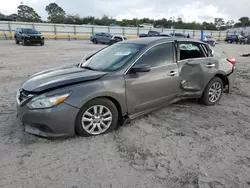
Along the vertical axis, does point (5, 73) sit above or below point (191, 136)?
above

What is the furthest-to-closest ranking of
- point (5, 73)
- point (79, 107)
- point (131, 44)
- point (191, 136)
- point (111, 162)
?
point (5, 73)
point (131, 44)
point (191, 136)
point (79, 107)
point (111, 162)

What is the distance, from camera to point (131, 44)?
3.97 m

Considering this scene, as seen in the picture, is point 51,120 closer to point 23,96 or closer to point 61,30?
point 23,96

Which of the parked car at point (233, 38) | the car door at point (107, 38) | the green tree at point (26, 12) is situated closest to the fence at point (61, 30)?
the car door at point (107, 38)

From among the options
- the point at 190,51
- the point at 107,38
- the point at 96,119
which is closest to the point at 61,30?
the point at 107,38

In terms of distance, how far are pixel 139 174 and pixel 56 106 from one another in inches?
55.8

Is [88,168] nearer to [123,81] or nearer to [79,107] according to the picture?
[79,107]

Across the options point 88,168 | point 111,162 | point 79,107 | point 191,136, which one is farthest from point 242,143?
point 79,107

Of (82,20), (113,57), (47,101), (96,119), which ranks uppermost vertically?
(82,20)

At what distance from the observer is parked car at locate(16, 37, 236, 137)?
2895 mm

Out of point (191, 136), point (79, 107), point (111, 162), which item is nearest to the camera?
point (111, 162)

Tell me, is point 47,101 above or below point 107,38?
below

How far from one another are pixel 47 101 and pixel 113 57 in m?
1.50

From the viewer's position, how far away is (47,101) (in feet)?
9.31
